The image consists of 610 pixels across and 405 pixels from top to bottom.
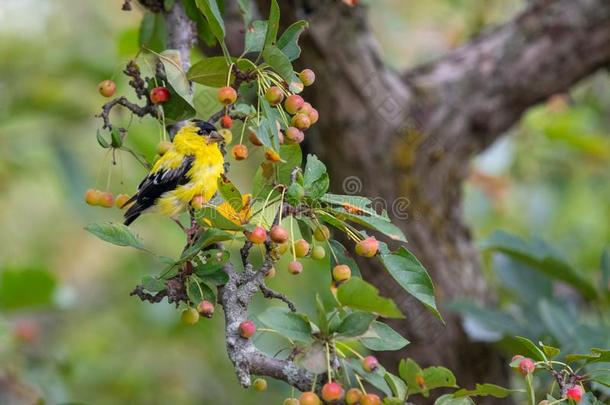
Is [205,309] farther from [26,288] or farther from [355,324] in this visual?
[26,288]

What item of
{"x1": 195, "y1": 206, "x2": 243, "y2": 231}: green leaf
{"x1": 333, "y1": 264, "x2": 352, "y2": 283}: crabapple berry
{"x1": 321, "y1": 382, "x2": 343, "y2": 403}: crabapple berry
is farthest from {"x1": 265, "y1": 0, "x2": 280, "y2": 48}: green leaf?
{"x1": 321, "y1": 382, "x2": 343, "y2": 403}: crabapple berry

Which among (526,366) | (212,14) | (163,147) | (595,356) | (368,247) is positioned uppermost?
(212,14)

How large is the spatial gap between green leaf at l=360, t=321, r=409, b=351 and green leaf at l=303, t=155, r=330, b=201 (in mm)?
290

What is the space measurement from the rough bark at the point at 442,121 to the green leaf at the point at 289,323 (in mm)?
1494

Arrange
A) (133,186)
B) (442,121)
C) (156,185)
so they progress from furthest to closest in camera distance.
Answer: (133,186), (442,121), (156,185)

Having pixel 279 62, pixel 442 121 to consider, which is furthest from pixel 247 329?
pixel 442 121

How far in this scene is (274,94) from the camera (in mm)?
1651

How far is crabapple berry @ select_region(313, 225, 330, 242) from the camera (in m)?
1.65

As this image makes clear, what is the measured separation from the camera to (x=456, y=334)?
319cm

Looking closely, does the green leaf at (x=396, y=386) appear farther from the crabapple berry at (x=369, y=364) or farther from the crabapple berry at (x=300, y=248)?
the crabapple berry at (x=300, y=248)

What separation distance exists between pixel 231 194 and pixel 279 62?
302mm

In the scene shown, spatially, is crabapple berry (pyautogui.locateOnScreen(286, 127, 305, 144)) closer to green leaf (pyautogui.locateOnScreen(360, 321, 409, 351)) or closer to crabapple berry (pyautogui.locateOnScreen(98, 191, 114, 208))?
green leaf (pyautogui.locateOnScreen(360, 321, 409, 351))

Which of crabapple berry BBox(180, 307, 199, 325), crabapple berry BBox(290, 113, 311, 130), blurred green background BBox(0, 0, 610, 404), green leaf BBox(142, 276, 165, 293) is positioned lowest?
blurred green background BBox(0, 0, 610, 404)

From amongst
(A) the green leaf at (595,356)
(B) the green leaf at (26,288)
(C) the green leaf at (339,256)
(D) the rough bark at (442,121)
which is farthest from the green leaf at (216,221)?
(B) the green leaf at (26,288)
